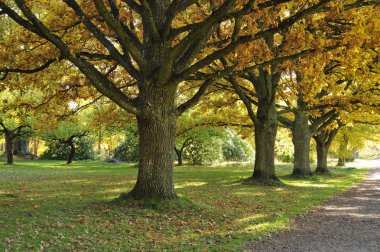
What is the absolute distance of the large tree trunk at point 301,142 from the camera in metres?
22.2

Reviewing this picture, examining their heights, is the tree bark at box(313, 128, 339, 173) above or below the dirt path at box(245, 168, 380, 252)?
above

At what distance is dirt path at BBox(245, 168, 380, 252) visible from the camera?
22.9ft

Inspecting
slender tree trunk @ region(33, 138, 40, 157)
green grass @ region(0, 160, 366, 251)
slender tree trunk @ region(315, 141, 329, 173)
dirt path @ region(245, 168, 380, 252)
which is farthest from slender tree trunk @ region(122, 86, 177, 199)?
slender tree trunk @ region(33, 138, 40, 157)

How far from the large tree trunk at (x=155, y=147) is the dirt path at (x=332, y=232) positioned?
3.12 metres

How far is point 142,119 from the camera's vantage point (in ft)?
31.5

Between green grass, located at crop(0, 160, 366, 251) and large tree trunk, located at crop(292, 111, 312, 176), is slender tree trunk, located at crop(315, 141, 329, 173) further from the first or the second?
green grass, located at crop(0, 160, 366, 251)

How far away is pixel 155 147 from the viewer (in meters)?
9.52

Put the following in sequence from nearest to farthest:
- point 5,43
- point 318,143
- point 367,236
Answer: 1. point 367,236
2. point 5,43
3. point 318,143

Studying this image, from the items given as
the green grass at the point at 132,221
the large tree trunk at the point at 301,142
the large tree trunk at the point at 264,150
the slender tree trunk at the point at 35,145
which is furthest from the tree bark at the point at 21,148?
the large tree trunk at the point at 264,150

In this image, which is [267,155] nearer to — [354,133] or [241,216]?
[241,216]

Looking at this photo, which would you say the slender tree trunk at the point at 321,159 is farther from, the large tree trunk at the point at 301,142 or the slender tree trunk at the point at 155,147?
the slender tree trunk at the point at 155,147

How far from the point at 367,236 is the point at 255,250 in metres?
2.81

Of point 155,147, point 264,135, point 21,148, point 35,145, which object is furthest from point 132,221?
point 35,145

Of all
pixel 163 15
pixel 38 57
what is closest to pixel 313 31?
pixel 163 15
